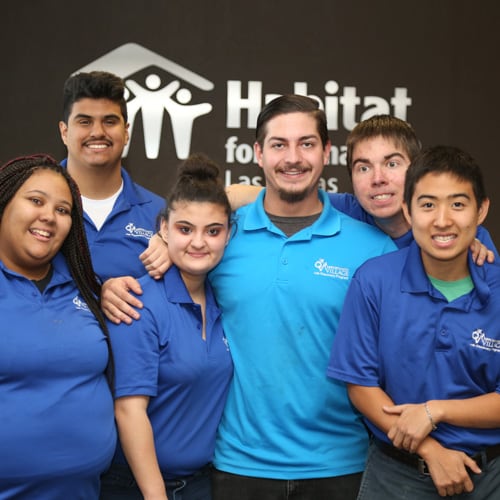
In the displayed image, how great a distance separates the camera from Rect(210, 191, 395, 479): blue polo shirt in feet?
7.38

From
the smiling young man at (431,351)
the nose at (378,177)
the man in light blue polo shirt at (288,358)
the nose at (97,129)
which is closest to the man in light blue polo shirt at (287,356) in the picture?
the man in light blue polo shirt at (288,358)

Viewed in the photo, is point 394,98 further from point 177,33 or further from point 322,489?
point 322,489

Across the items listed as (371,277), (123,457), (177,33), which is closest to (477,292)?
(371,277)

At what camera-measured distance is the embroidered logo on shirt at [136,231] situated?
9.45ft

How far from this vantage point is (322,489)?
2.23m

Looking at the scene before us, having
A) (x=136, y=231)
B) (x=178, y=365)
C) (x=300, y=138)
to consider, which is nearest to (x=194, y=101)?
(x=136, y=231)

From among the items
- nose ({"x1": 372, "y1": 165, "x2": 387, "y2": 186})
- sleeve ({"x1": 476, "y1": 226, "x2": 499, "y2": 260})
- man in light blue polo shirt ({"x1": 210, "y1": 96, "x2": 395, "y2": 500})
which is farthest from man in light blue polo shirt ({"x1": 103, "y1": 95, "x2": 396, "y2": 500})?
sleeve ({"x1": 476, "y1": 226, "x2": 499, "y2": 260})

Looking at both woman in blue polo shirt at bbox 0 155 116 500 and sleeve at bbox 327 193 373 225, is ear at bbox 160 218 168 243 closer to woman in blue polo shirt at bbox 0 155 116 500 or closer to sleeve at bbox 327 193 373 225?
woman in blue polo shirt at bbox 0 155 116 500

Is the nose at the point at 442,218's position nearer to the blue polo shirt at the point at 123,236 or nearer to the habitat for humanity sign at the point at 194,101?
the blue polo shirt at the point at 123,236

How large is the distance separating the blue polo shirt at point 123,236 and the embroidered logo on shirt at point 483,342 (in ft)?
4.39

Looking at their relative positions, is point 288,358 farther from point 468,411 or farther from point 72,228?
point 72,228

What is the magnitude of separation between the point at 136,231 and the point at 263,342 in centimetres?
87

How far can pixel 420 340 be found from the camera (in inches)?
81.8

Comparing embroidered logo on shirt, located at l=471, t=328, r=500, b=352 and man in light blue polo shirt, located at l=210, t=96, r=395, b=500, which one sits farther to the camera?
man in light blue polo shirt, located at l=210, t=96, r=395, b=500
